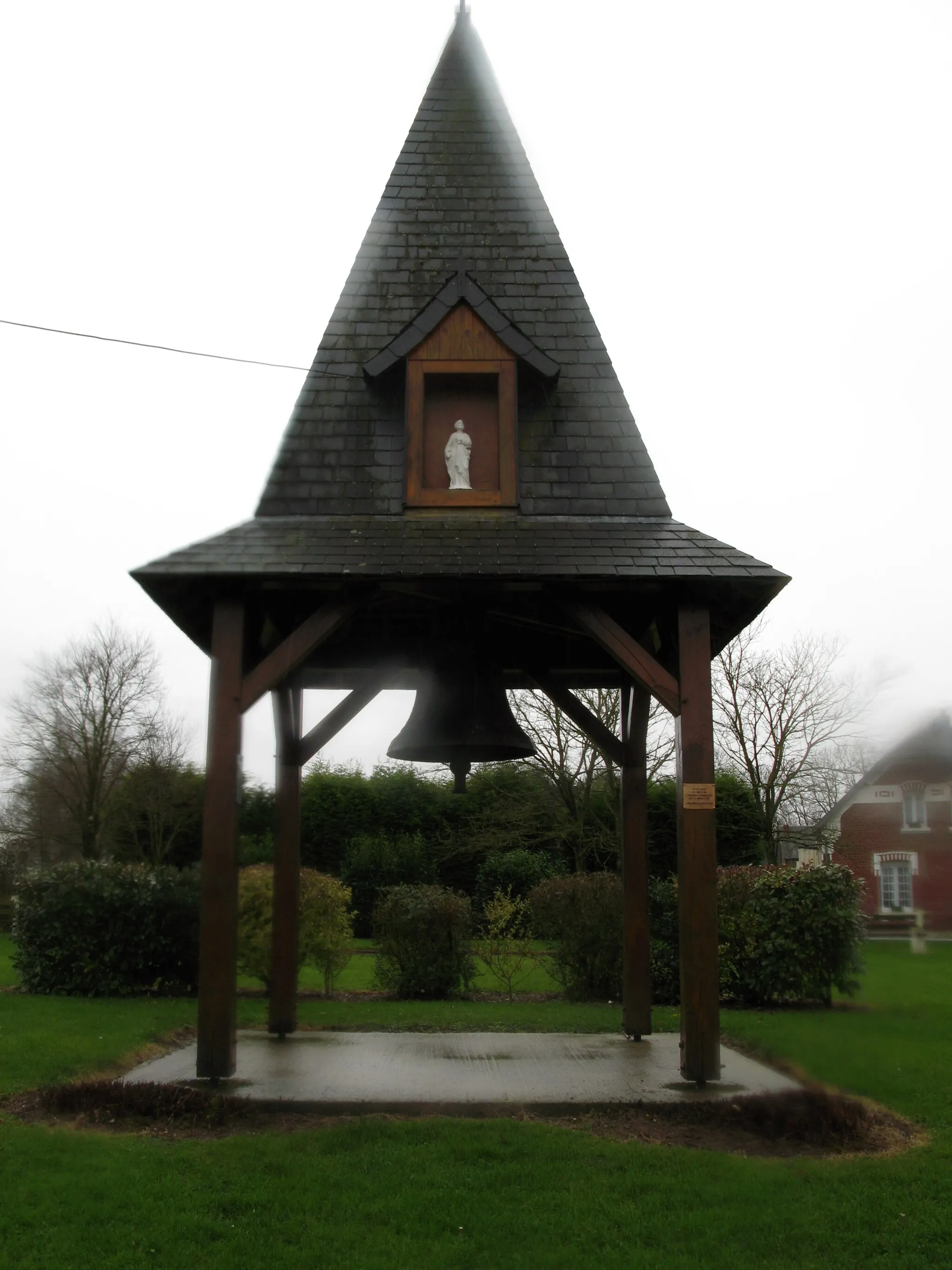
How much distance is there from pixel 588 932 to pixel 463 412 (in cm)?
739

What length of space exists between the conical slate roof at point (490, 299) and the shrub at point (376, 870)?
14134 millimetres

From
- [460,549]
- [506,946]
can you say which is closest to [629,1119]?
[460,549]

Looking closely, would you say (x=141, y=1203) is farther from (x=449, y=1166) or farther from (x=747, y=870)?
(x=747, y=870)

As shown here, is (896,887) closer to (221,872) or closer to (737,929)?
(221,872)

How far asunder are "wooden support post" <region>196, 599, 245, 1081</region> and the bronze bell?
4.04 feet

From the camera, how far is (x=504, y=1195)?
5148mm

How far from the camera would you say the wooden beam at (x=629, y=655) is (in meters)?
7.32

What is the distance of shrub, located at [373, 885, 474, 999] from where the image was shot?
1366 centimetres

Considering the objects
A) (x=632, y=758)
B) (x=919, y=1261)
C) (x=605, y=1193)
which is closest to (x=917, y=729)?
(x=919, y=1261)

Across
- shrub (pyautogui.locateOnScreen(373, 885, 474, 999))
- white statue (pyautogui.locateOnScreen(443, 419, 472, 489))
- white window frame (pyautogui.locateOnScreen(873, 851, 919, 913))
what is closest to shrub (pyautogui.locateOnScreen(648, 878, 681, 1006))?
shrub (pyautogui.locateOnScreen(373, 885, 474, 999))

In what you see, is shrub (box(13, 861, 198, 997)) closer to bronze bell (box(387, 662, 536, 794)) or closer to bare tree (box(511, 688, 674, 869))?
bronze bell (box(387, 662, 536, 794))

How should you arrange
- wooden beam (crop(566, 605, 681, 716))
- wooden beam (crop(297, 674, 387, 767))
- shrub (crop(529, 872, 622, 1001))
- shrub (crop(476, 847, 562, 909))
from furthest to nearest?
shrub (crop(476, 847, 562, 909)) < shrub (crop(529, 872, 622, 1001)) < wooden beam (crop(297, 674, 387, 767)) < wooden beam (crop(566, 605, 681, 716))

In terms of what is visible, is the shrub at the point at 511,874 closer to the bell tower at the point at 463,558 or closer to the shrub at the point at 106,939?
the shrub at the point at 106,939

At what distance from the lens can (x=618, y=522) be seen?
8.12 m
